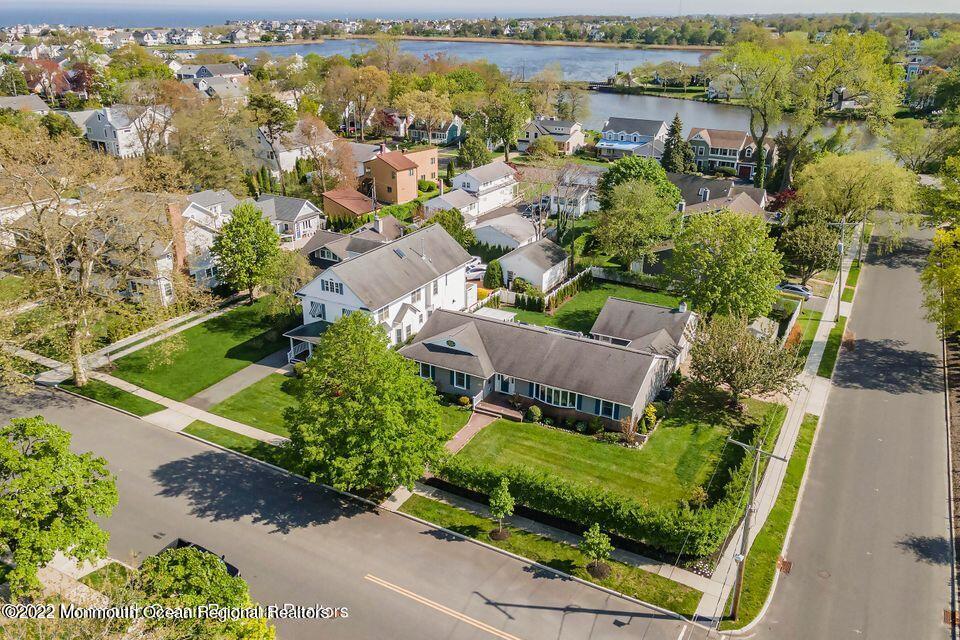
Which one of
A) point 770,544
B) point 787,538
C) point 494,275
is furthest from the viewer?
point 494,275

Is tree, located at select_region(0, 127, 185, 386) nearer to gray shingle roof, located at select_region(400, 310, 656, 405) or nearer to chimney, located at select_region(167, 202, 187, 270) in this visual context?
chimney, located at select_region(167, 202, 187, 270)

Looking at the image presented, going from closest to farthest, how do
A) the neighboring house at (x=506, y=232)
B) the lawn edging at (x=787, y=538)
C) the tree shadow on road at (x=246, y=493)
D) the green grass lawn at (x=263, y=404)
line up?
the lawn edging at (x=787, y=538) < the tree shadow on road at (x=246, y=493) < the green grass lawn at (x=263, y=404) < the neighboring house at (x=506, y=232)

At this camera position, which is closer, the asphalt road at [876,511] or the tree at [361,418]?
the asphalt road at [876,511]

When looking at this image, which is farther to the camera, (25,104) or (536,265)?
(25,104)


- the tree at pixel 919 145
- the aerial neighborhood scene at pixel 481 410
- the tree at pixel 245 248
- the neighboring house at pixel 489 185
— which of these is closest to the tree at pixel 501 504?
the aerial neighborhood scene at pixel 481 410

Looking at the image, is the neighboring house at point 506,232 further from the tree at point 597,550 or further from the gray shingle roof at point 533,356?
the tree at point 597,550

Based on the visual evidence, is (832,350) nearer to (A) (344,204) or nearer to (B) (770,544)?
(B) (770,544)

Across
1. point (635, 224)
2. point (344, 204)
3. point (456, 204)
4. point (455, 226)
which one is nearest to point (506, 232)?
point (455, 226)
